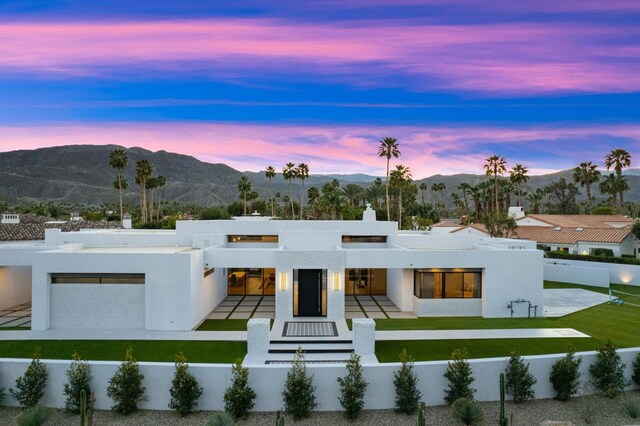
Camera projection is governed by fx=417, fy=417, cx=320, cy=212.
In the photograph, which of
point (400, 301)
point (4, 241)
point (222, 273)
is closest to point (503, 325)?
point (400, 301)

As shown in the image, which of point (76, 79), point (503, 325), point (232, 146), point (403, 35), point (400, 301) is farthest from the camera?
point (232, 146)

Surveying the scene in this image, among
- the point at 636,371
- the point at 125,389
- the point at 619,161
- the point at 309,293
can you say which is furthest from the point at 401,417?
the point at 619,161

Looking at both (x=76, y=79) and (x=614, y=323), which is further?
(x=76, y=79)

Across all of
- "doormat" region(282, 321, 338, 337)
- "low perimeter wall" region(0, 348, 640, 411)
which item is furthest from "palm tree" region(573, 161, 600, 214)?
"low perimeter wall" region(0, 348, 640, 411)

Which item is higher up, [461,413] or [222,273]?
[222,273]

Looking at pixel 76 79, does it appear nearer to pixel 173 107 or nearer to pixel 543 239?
pixel 173 107

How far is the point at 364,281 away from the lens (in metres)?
24.4

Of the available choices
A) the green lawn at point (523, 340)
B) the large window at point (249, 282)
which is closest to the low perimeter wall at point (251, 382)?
the green lawn at point (523, 340)

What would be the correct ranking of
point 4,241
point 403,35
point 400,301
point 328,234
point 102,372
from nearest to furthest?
1. point 102,372
2. point 400,301
3. point 328,234
4. point 403,35
5. point 4,241

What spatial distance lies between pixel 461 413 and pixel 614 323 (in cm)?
1241

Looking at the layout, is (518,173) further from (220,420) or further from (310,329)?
(220,420)

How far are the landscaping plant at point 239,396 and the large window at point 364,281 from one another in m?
14.4

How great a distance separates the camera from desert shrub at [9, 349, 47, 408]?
10.5 meters

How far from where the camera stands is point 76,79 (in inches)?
1300
